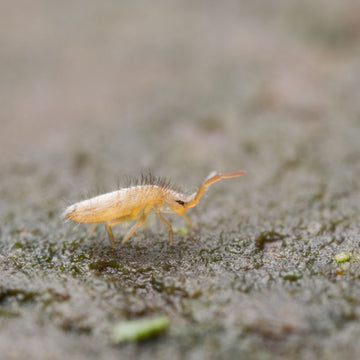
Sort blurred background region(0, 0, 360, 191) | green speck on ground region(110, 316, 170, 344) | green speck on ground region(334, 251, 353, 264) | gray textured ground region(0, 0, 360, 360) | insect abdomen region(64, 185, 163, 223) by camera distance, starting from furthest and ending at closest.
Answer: blurred background region(0, 0, 360, 191), insect abdomen region(64, 185, 163, 223), green speck on ground region(334, 251, 353, 264), gray textured ground region(0, 0, 360, 360), green speck on ground region(110, 316, 170, 344)

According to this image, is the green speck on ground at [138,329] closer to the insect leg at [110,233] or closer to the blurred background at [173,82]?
the insect leg at [110,233]

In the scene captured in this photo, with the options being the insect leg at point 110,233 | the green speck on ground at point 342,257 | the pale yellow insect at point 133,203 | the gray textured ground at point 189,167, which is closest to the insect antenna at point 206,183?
the pale yellow insect at point 133,203

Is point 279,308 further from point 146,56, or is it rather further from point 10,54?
point 10,54

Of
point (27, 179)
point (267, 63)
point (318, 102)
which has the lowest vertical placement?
point (27, 179)

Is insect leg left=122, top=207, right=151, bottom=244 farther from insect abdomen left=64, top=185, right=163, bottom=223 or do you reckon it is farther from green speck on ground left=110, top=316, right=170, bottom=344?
green speck on ground left=110, top=316, right=170, bottom=344

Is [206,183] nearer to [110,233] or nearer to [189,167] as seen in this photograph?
[110,233]

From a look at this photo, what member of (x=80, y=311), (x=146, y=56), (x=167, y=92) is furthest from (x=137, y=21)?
(x=80, y=311)

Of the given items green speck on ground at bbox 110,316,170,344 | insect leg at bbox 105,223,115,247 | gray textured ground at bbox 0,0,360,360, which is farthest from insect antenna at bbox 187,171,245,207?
green speck on ground at bbox 110,316,170,344
